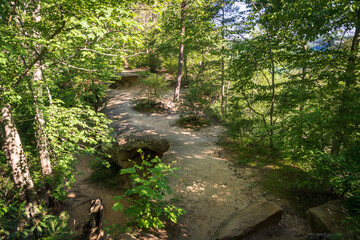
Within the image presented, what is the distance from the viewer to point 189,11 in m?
7.82

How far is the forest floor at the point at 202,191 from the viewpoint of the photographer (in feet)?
15.0

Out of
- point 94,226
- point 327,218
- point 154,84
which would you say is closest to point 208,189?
point 327,218

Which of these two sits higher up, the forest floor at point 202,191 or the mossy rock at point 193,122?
the mossy rock at point 193,122

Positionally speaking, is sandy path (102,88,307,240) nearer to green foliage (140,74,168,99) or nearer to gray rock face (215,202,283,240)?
gray rock face (215,202,283,240)

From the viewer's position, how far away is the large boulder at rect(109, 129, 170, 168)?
8.41 meters

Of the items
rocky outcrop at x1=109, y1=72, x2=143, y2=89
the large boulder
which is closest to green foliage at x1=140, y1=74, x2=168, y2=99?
rocky outcrop at x1=109, y1=72, x2=143, y2=89

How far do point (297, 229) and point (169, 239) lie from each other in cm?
311

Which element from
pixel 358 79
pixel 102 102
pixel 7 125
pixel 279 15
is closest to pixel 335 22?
pixel 279 15

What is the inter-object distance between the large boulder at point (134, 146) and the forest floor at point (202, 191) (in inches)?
27.4

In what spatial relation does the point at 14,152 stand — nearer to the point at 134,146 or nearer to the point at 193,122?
the point at 134,146

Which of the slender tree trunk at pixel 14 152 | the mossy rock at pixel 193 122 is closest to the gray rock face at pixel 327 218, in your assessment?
the slender tree trunk at pixel 14 152

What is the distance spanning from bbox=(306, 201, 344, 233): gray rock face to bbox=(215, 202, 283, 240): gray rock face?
66 centimetres

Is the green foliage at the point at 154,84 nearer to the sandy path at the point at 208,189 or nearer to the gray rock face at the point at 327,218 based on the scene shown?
the sandy path at the point at 208,189

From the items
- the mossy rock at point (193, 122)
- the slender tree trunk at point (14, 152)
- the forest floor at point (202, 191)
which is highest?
the slender tree trunk at point (14, 152)
